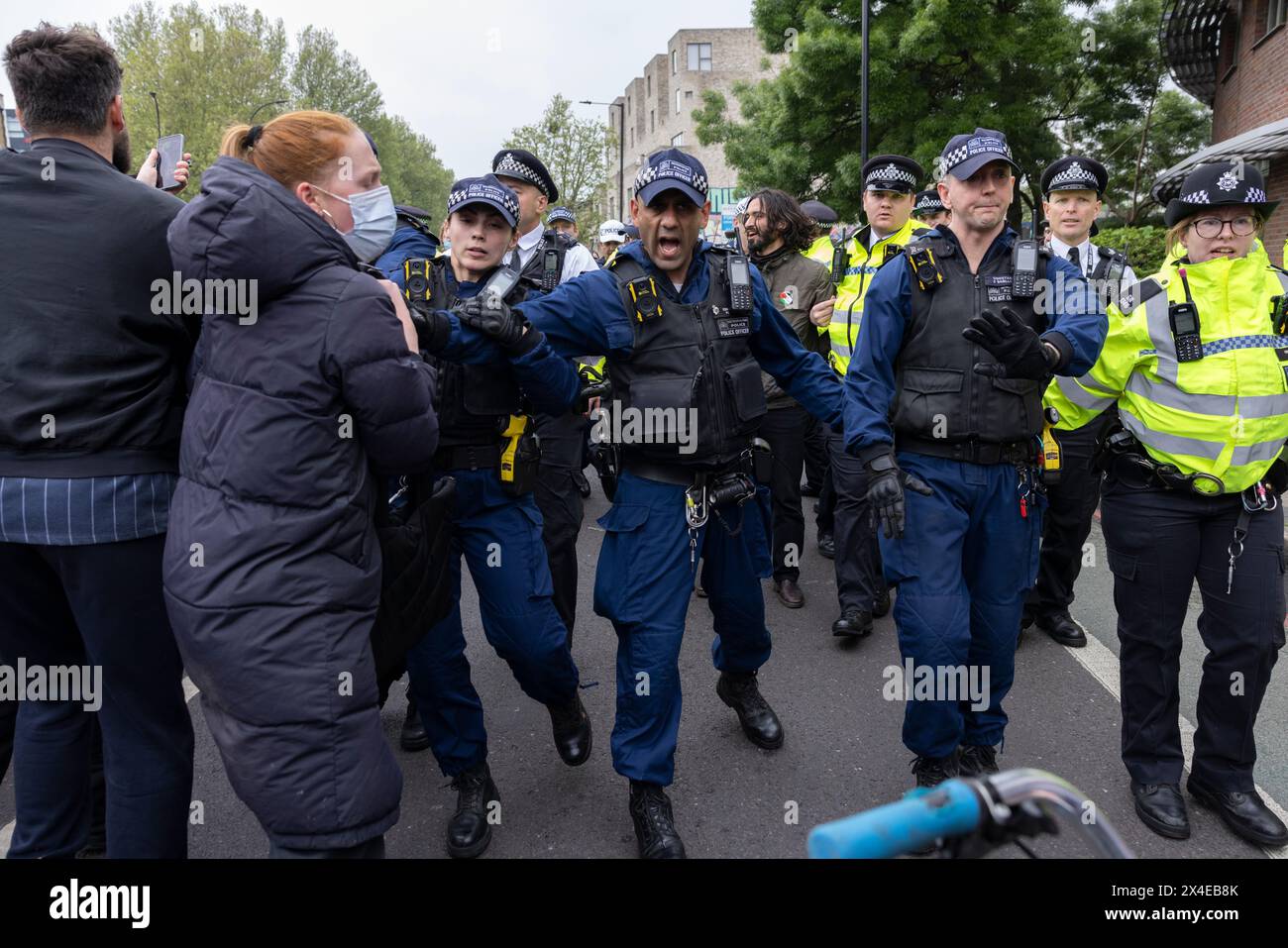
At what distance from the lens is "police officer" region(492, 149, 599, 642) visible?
447cm

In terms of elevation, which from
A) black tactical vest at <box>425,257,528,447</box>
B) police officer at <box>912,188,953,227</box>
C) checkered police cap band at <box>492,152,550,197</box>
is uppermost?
police officer at <box>912,188,953,227</box>

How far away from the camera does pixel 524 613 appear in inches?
129

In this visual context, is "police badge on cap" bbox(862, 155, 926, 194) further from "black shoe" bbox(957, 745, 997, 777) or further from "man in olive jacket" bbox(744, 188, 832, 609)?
"black shoe" bbox(957, 745, 997, 777)

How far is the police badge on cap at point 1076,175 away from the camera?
5.08 m

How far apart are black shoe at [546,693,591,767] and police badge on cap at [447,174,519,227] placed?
180 cm

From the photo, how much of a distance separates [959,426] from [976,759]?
123 centimetres

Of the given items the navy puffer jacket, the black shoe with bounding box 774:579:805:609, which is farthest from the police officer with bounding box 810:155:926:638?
the navy puffer jacket

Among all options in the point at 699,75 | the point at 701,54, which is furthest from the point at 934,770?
the point at 701,54

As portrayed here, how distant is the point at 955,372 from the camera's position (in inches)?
128

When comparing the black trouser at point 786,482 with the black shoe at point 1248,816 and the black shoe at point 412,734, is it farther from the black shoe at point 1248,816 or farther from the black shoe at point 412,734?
the black shoe at point 1248,816

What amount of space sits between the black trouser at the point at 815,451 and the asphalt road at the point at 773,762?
6.02 feet
